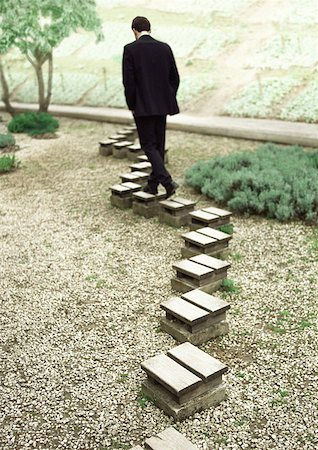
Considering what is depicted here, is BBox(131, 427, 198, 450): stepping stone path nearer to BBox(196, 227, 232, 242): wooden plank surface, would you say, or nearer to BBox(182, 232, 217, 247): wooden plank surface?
BBox(182, 232, 217, 247): wooden plank surface

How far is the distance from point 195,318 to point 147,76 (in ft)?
11.6

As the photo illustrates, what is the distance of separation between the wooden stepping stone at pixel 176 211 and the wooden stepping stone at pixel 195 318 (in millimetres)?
2279

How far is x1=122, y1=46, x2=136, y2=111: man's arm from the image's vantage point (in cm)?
597

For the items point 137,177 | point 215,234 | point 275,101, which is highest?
point 275,101

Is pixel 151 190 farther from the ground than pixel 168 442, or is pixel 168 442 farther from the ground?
pixel 151 190

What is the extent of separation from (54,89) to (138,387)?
14843mm

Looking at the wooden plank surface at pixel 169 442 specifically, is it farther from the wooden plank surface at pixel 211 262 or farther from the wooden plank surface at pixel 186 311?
the wooden plank surface at pixel 211 262

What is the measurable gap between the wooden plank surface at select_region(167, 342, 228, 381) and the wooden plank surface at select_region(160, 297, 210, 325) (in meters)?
0.32

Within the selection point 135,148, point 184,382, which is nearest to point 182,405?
point 184,382

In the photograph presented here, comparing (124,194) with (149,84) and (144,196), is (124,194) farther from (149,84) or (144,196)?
(149,84)

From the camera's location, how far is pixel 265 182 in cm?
677

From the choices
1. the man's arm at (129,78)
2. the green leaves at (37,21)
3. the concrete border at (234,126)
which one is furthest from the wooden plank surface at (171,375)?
the green leaves at (37,21)

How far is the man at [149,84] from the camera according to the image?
5.98 metres

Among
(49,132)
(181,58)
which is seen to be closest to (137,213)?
(49,132)
